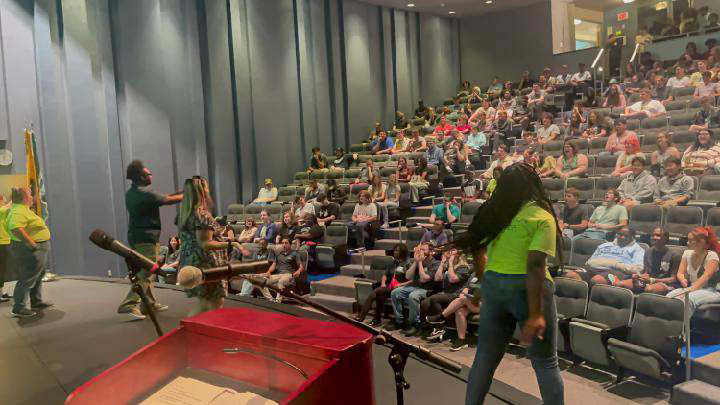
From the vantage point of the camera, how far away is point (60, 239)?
9.49 meters

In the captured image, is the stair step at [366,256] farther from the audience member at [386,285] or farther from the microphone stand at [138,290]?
the microphone stand at [138,290]

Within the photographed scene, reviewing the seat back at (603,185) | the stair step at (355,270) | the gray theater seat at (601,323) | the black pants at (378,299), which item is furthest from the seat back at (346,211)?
the gray theater seat at (601,323)

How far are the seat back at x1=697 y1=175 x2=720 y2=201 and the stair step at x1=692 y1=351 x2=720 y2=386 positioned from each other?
2.55 m

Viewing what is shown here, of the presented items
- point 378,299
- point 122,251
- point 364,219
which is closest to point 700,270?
point 378,299

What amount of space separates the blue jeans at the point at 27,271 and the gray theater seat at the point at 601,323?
15.0 ft

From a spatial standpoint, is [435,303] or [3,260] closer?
[3,260]

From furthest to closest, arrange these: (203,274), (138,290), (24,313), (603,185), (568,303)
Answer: (603,185) → (568,303) → (24,313) → (138,290) → (203,274)

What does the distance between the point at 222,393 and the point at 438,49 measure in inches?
655

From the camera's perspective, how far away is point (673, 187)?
6.43 metres

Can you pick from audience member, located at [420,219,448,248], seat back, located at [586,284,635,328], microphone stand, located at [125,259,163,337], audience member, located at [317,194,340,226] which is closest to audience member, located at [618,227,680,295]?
seat back, located at [586,284,635,328]

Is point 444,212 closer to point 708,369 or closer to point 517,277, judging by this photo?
point 708,369

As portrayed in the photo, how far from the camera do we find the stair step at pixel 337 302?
7.32 meters

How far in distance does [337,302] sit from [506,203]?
5439mm

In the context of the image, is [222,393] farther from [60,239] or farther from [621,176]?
[60,239]
